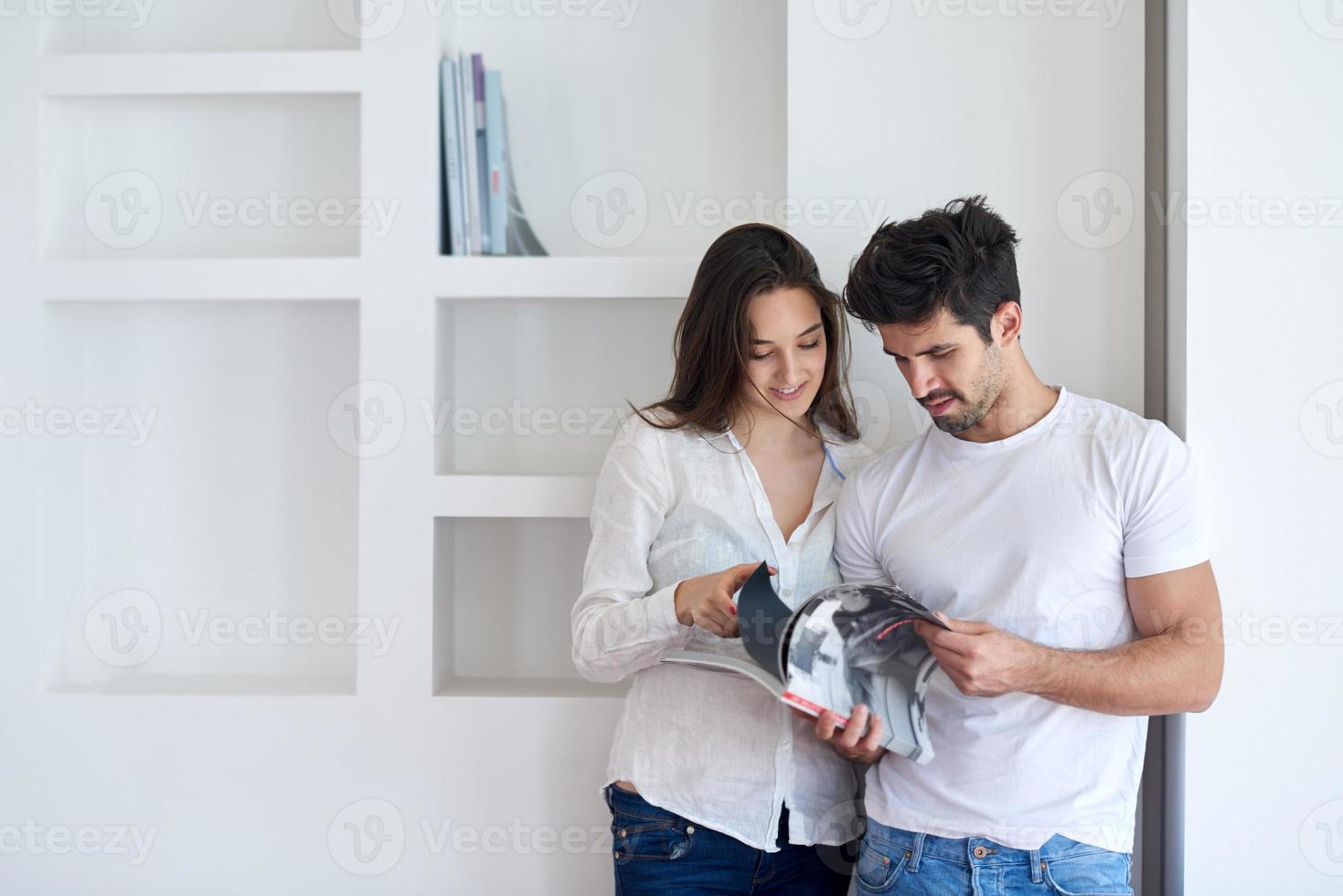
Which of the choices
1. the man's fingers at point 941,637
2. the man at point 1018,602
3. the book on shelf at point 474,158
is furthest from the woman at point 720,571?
the book on shelf at point 474,158

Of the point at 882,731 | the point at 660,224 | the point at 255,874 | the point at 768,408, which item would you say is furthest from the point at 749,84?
the point at 255,874

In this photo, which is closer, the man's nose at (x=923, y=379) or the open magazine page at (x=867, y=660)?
the open magazine page at (x=867, y=660)

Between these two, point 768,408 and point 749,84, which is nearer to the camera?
point 768,408

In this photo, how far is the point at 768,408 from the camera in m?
1.47

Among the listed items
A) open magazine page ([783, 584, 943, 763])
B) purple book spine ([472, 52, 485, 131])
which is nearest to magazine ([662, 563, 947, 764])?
open magazine page ([783, 584, 943, 763])

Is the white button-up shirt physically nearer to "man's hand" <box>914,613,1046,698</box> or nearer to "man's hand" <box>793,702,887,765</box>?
"man's hand" <box>793,702,887,765</box>

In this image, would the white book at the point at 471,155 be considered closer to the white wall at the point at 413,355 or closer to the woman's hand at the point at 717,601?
the white wall at the point at 413,355

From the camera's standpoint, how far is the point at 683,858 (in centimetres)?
134

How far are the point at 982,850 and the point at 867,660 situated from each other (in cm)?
30

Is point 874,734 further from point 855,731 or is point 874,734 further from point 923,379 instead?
point 923,379

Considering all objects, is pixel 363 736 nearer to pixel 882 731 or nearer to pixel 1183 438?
pixel 882 731

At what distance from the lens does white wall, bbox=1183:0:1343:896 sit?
1437 mm

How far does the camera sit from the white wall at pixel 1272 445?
144 centimetres

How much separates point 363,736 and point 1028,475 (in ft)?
4.05
